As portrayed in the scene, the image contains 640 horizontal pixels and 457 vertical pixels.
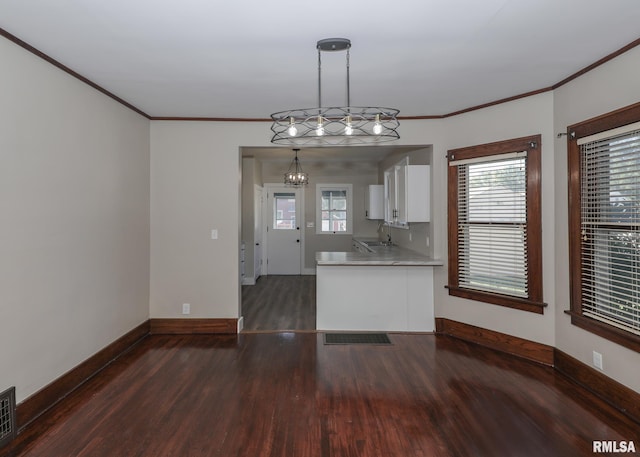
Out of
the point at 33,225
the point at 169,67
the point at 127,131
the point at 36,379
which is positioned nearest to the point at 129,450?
the point at 36,379

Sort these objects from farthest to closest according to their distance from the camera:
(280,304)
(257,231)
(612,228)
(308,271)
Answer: (308,271)
(257,231)
(280,304)
(612,228)

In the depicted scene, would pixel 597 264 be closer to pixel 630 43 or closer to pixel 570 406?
pixel 570 406

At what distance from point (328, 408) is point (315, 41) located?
8.34 ft

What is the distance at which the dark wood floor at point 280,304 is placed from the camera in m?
4.61

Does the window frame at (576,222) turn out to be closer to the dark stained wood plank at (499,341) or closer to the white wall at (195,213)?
the dark stained wood plank at (499,341)

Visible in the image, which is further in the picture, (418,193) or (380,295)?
(418,193)

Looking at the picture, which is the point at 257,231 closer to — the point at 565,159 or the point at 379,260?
the point at 379,260

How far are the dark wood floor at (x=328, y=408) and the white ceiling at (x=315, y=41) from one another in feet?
8.31

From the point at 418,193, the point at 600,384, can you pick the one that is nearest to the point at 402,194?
the point at 418,193

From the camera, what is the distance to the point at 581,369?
9.78 ft

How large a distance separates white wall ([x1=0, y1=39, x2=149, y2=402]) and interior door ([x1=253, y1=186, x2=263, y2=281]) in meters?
3.39

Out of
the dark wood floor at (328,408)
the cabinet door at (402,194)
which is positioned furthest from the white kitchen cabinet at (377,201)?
the dark wood floor at (328,408)

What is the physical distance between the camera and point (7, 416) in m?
2.27

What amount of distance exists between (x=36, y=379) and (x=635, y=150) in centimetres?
447
